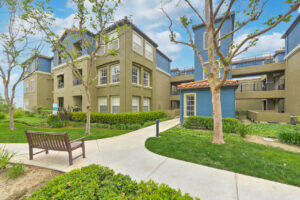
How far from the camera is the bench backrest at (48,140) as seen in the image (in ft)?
12.3

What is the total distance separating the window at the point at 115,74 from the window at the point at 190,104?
280 inches

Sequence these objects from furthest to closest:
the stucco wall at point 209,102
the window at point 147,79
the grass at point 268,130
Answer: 1. the window at point 147,79
2. the stucco wall at point 209,102
3. the grass at point 268,130

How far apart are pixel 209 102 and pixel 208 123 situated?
2112 mm

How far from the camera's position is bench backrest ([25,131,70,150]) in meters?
3.75

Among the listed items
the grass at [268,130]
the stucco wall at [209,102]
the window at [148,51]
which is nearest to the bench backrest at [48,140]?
the stucco wall at [209,102]

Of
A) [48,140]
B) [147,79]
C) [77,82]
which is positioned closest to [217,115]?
[48,140]

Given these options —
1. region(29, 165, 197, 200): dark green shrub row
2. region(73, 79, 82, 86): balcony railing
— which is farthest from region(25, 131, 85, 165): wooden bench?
region(73, 79, 82, 86): balcony railing

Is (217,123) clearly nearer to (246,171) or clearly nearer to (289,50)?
(246,171)

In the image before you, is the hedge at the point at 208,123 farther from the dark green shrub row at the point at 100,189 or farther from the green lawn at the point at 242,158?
the dark green shrub row at the point at 100,189

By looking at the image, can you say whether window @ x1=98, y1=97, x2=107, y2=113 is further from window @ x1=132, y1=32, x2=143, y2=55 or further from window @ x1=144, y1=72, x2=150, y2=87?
window @ x1=132, y1=32, x2=143, y2=55

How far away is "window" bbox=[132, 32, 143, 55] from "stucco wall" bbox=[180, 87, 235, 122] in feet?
23.1

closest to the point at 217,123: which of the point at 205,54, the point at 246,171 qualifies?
the point at 246,171

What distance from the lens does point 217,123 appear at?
5414 mm

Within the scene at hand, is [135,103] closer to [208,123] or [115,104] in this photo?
[115,104]
